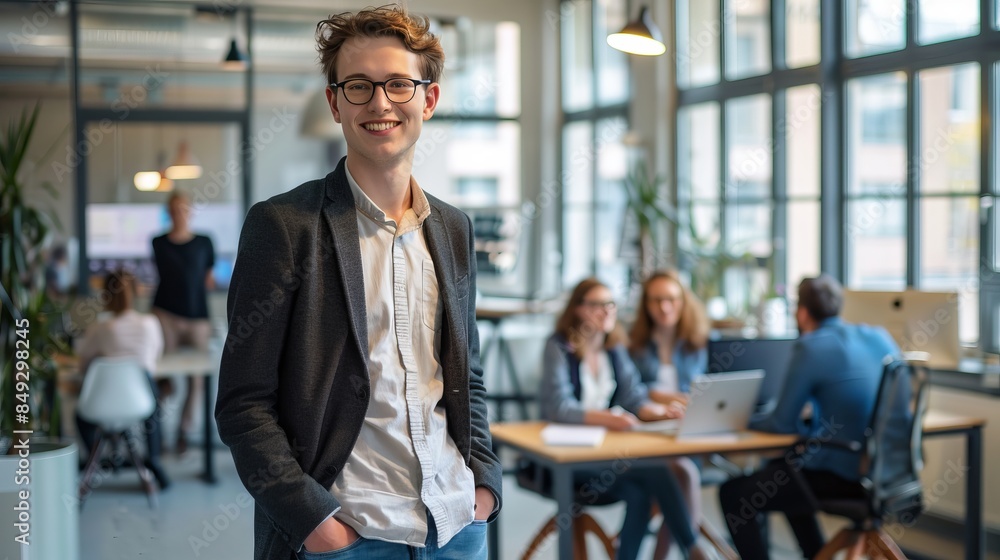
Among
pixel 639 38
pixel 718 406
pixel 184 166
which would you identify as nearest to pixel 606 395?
pixel 718 406

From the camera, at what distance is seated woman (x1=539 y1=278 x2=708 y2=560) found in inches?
165

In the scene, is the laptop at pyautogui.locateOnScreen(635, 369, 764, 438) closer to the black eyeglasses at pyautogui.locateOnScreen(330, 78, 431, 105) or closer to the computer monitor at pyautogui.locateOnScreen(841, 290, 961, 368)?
the computer monitor at pyautogui.locateOnScreen(841, 290, 961, 368)

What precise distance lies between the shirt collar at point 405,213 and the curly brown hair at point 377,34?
18 cm

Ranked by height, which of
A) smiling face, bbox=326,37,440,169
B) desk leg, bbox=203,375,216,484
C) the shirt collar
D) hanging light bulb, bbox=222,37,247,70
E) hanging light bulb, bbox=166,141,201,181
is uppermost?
hanging light bulb, bbox=222,37,247,70

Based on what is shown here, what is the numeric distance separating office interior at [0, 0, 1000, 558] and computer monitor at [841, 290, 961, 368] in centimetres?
2

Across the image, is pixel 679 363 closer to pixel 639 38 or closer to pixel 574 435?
pixel 574 435

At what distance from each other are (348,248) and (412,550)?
474 mm

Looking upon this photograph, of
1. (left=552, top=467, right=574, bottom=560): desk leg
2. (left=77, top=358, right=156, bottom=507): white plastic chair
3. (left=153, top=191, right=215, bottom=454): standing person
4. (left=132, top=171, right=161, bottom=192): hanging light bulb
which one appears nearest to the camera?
(left=552, top=467, right=574, bottom=560): desk leg

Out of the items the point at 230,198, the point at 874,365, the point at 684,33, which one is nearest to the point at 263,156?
the point at 230,198

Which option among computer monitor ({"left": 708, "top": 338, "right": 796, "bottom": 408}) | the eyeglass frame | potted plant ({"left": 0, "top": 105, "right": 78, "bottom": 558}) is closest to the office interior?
computer monitor ({"left": 708, "top": 338, "right": 796, "bottom": 408})

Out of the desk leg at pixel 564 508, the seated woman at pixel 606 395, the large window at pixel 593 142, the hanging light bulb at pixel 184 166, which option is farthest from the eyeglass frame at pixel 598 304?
the hanging light bulb at pixel 184 166

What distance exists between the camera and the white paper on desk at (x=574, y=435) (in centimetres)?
386

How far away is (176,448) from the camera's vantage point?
24.2 feet

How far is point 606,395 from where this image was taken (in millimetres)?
4633
